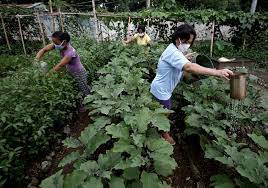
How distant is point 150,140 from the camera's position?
9.46ft

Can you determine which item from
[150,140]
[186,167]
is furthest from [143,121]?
[186,167]

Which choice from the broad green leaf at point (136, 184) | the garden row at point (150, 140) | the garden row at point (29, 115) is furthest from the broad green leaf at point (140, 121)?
the garden row at point (29, 115)

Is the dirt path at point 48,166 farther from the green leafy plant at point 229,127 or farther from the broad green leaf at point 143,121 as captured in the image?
the green leafy plant at point 229,127

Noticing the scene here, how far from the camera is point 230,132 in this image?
392 centimetres

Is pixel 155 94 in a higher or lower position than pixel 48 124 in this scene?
higher

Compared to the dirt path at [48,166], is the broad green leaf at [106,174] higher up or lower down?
higher up

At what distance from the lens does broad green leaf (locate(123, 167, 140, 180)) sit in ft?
8.34

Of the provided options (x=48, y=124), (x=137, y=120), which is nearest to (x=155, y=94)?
(x=137, y=120)

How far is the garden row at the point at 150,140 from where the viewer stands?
8.18 ft

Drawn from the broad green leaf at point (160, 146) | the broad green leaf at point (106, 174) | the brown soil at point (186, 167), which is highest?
the broad green leaf at point (160, 146)

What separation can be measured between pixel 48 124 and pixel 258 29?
11893mm

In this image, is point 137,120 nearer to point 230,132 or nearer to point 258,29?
point 230,132

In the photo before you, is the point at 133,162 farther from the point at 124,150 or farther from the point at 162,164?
the point at 162,164

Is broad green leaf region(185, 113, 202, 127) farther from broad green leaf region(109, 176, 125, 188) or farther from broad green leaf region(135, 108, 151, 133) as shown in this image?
broad green leaf region(109, 176, 125, 188)
